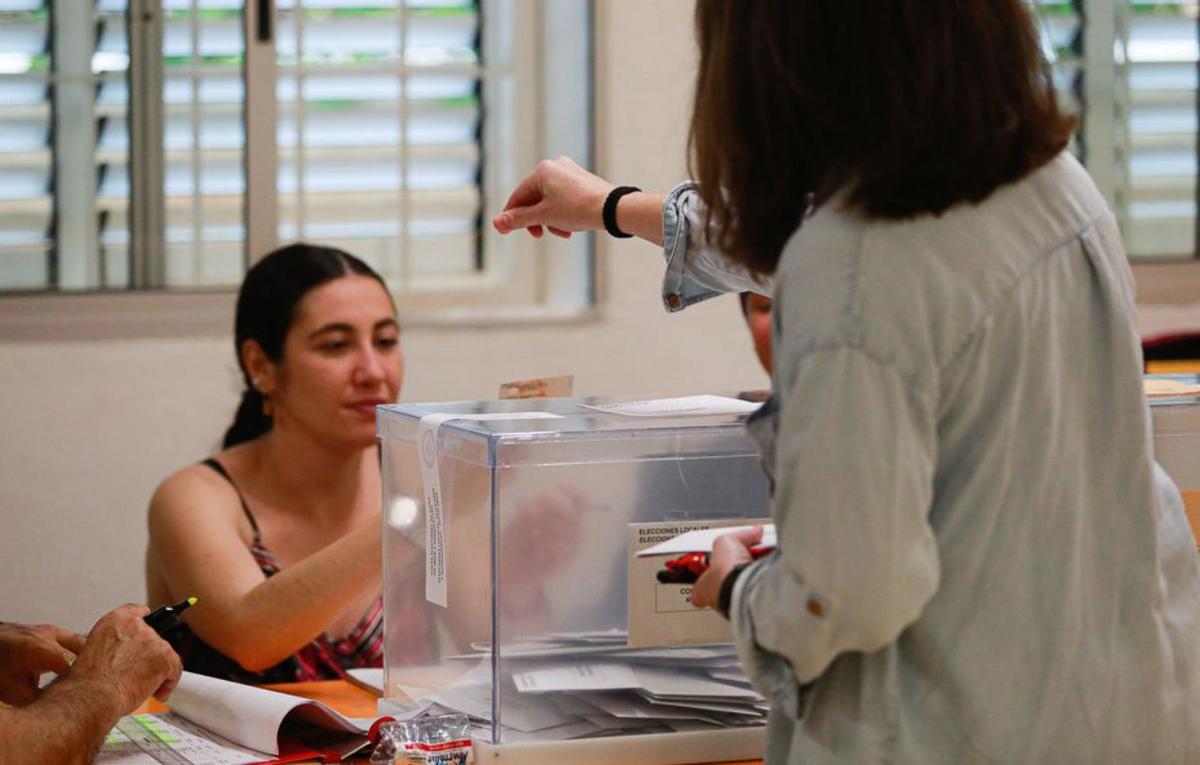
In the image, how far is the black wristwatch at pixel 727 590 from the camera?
1013 mm

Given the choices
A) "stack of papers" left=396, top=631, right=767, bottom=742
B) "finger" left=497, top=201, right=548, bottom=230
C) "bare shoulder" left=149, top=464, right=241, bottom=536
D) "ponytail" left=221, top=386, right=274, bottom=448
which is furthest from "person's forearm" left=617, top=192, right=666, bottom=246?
"ponytail" left=221, top=386, right=274, bottom=448

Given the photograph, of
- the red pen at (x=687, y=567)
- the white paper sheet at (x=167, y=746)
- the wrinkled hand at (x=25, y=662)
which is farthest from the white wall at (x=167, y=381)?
the red pen at (x=687, y=567)

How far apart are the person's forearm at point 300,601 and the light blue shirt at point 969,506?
1.34 m

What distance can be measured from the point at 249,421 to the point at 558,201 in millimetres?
1420

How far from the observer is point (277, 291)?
280 centimetres

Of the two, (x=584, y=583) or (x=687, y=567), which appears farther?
(x=584, y=583)

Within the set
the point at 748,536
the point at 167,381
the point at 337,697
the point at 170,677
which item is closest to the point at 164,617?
the point at 170,677

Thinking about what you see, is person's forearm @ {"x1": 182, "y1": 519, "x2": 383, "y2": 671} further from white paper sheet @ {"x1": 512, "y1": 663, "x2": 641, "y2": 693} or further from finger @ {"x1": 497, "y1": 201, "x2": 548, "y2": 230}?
white paper sheet @ {"x1": 512, "y1": 663, "x2": 641, "y2": 693}

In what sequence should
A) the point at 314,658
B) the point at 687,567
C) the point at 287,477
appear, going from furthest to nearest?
1. the point at 287,477
2. the point at 314,658
3. the point at 687,567

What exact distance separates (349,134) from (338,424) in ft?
3.94

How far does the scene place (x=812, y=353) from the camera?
0.88 metres

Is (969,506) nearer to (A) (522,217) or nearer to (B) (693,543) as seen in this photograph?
(B) (693,543)

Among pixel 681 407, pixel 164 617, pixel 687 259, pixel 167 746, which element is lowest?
pixel 167 746

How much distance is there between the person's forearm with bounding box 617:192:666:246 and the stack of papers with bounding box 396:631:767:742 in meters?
0.41
